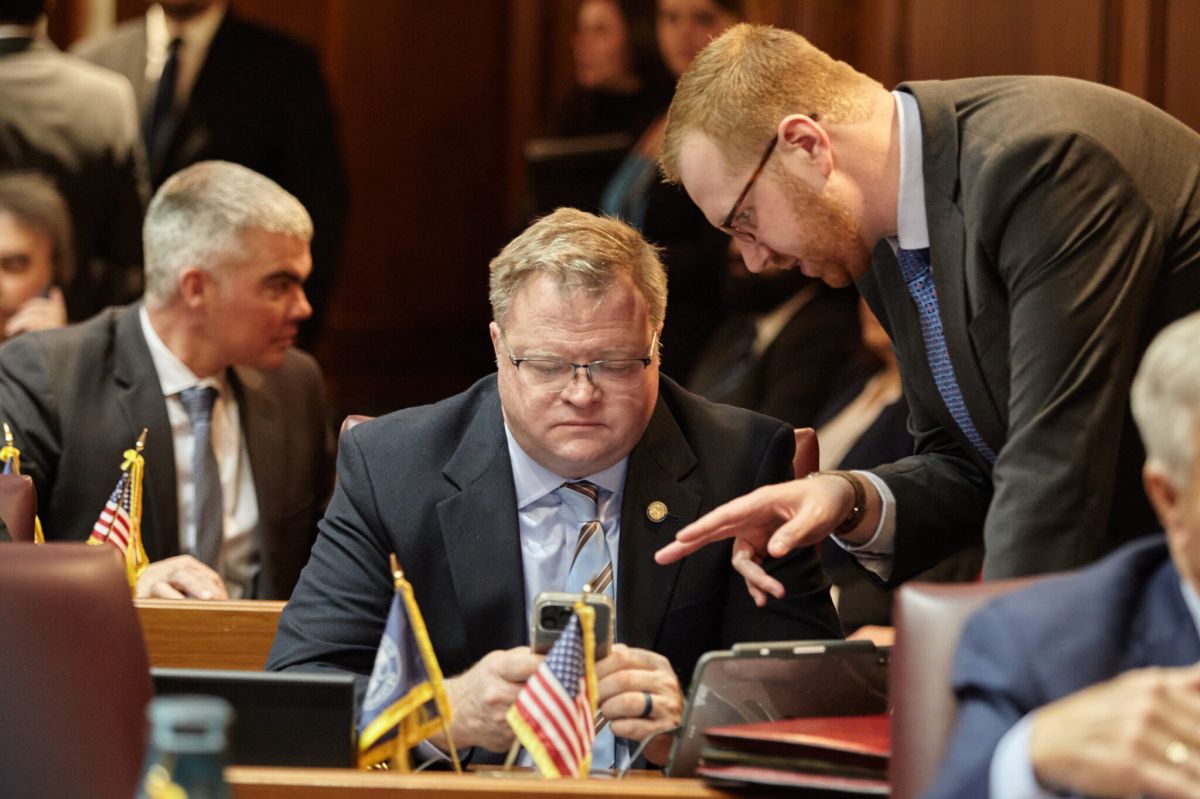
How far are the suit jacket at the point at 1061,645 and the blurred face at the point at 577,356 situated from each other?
104 centimetres

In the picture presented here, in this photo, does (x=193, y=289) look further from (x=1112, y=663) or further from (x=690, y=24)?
(x=1112, y=663)

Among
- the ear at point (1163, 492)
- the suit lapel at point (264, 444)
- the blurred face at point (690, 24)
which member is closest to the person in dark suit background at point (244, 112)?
the blurred face at point (690, 24)

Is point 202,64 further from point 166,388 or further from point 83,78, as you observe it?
point 166,388

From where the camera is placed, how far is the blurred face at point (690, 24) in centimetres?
546

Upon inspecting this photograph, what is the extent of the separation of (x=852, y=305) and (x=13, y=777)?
3.62 metres

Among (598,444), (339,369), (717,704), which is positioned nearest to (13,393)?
(598,444)

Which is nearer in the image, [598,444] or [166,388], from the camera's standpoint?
[598,444]

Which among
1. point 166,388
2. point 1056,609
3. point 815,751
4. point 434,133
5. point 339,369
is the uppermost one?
point 1056,609

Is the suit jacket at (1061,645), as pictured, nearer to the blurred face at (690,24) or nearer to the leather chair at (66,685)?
the leather chair at (66,685)

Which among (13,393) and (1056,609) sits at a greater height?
(1056,609)

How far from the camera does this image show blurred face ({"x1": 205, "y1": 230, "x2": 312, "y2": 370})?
413cm

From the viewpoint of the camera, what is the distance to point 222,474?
412 cm

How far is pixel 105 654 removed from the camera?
218 centimetres

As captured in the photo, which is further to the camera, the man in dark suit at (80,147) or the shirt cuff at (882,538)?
the man in dark suit at (80,147)
